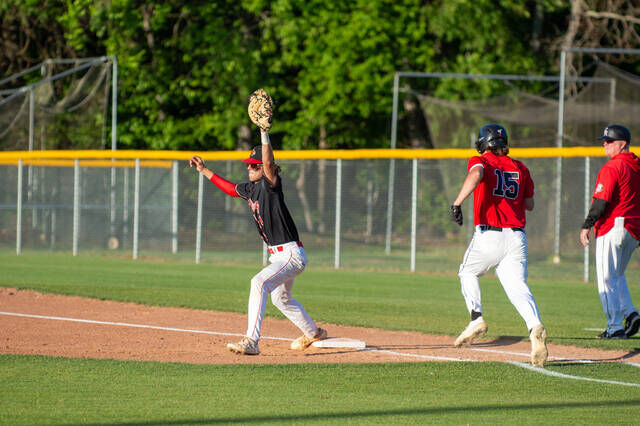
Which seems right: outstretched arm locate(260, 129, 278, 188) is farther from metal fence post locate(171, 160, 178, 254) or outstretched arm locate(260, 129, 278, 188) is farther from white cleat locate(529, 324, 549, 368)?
metal fence post locate(171, 160, 178, 254)

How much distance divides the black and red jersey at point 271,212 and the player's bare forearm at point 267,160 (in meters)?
0.09

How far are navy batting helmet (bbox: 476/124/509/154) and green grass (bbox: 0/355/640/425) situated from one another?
1.88 meters

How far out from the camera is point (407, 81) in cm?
2986

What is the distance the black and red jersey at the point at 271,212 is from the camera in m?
7.70

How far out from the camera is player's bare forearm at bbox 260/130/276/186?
7.45m

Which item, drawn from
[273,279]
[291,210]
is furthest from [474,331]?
[291,210]

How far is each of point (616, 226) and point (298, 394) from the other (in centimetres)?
481

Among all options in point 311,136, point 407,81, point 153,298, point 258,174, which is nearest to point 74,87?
point 311,136

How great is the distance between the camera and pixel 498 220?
7.76m

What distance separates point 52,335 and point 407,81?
73.0 ft

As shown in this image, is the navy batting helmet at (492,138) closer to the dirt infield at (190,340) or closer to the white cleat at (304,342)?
the dirt infield at (190,340)

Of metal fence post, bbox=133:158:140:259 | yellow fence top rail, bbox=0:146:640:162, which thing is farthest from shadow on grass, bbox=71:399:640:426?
metal fence post, bbox=133:158:140:259

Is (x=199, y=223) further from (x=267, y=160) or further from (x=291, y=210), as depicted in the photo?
(x=267, y=160)

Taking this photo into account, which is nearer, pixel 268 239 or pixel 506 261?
pixel 506 261
